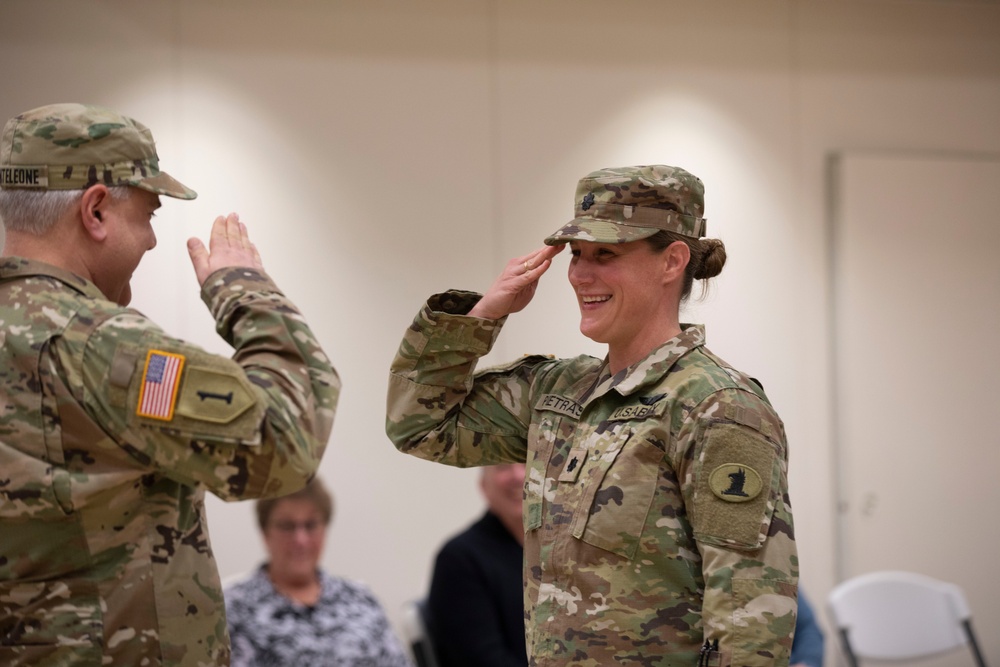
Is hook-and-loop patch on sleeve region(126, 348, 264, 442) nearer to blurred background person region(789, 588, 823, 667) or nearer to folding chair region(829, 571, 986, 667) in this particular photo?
blurred background person region(789, 588, 823, 667)

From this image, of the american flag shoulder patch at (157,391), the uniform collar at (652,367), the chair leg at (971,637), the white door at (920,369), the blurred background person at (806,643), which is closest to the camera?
the american flag shoulder patch at (157,391)

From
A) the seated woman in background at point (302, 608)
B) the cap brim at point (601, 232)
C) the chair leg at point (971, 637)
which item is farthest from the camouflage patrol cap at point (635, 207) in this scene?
the chair leg at point (971, 637)

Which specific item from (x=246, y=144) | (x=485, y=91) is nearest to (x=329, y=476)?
(x=246, y=144)

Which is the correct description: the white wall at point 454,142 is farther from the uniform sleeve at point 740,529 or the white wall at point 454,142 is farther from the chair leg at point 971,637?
the uniform sleeve at point 740,529

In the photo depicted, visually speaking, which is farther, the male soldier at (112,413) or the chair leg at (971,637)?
the chair leg at (971,637)

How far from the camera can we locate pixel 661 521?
1.85 m

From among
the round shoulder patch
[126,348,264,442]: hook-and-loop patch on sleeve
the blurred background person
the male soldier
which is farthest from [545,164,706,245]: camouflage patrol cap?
the blurred background person

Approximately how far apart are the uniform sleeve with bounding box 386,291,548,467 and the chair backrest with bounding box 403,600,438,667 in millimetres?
1599

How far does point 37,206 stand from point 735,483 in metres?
1.17

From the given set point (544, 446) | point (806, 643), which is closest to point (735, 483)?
point (544, 446)

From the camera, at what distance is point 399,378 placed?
2170 millimetres

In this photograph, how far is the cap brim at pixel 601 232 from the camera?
1953mm

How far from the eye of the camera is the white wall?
3.90m

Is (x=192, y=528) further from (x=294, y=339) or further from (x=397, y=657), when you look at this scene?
(x=397, y=657)
